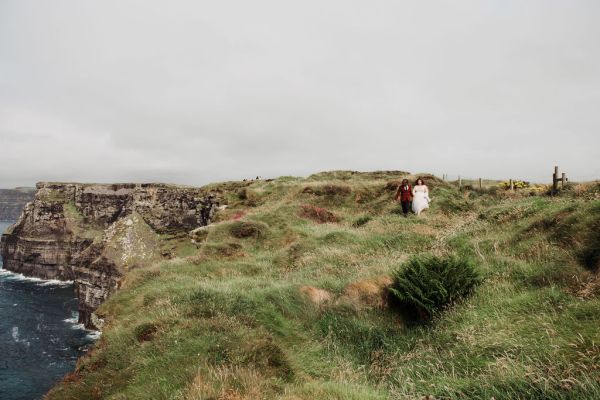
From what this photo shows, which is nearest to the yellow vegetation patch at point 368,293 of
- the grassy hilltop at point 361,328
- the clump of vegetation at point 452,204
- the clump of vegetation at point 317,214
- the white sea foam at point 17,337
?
the grassy hilltop at point 361,328

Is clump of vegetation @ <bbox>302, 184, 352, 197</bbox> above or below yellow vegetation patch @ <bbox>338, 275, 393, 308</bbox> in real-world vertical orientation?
above

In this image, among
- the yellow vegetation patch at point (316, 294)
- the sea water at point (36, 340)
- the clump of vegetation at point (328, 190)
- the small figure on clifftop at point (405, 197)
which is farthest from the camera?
the sea water at point (36, 340)

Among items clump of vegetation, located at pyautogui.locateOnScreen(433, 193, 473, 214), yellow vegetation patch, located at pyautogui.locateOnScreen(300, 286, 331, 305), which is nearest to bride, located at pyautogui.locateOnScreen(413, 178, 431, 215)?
clump of vegetation, located at pyautogui.locateOnScreen(433, 193, 473, 214)

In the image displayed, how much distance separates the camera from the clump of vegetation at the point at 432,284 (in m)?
8.66

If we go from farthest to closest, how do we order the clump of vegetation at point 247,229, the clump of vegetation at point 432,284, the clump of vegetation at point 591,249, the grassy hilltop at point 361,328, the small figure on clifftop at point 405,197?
the small figure on clifftop at point 405,197, the clump of vegetation at point 247,229, the clump of vegetation at point 432,284, the clump of vegetation at point 591,249, the grassy hilltop at point 361,328

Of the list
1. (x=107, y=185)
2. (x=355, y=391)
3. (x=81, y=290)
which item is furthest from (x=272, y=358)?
(x=107, y=185)

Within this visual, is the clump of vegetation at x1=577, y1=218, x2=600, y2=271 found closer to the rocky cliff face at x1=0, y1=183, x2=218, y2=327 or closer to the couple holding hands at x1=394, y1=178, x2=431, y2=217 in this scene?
the couple holding hands at x1=394, y1=178, x2=431, y2=217

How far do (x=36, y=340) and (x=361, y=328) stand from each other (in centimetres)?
8842

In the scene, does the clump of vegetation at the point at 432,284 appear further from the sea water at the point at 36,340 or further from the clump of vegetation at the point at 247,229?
the sea water at the point at 36,340

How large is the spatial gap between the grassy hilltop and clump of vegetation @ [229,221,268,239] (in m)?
4.33

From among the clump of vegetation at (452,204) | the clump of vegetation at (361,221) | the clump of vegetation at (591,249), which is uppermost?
the clump of vegetation at (452,204)

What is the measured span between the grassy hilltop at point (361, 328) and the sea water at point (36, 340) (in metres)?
54.4

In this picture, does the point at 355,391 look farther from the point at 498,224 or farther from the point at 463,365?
the point at 498,224

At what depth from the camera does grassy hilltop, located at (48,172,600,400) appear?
16.4 feet
